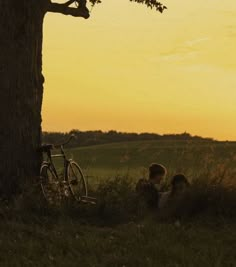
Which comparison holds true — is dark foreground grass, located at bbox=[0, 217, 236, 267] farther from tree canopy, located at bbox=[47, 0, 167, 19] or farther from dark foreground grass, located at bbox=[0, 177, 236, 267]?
tree canopy, located at bbox=[47, 0, 167, 19]

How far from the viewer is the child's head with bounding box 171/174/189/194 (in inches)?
477

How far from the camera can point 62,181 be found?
12.7 meters

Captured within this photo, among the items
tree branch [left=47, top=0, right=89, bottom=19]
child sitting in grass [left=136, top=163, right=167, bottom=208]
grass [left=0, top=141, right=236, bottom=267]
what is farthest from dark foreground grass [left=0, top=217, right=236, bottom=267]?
tree branch [left=47, top=0, right=89, bottom=19]

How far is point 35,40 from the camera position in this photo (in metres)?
13.0

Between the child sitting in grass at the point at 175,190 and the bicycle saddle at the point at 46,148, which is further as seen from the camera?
the bicycle saddle at the point at 46,148

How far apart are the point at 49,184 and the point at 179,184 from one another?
2.11 m

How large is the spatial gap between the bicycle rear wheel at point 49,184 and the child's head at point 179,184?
1.88 metres

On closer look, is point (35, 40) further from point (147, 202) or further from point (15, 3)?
point (147, 202)

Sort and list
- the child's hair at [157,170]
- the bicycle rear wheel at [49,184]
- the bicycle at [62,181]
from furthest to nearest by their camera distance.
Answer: the child's hair at [157,170] < the bicycle at [62,181] < the bicycle rear wheel at [49,184]

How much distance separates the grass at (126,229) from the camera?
349 inches

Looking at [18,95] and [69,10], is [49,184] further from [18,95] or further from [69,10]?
[69,10]

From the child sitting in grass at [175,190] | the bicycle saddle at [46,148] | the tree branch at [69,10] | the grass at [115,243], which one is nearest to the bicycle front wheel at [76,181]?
the bicycle saddle at [46,148]

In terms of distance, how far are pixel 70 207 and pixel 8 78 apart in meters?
2.57

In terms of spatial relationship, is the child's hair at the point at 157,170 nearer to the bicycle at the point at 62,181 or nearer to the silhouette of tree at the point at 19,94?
the bicycle at the point at 62,181
